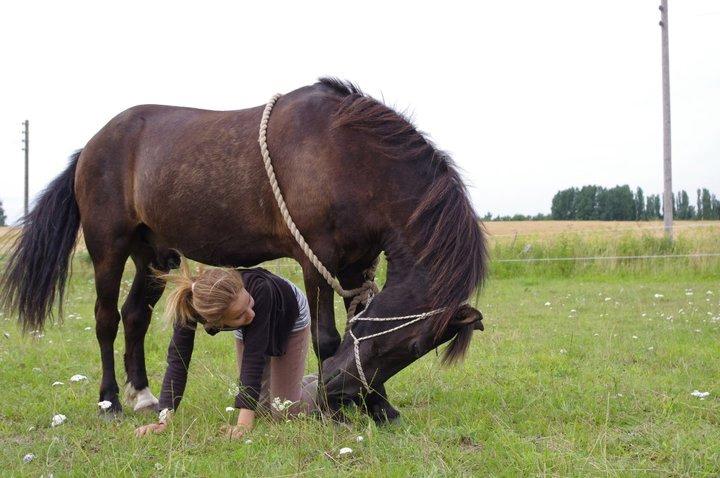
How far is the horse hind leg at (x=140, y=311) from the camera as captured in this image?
470cm

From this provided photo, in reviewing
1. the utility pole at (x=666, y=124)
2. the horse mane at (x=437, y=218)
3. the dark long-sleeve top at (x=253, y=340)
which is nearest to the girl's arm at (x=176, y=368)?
the dark long-sleeve top at (x=253, y=340)

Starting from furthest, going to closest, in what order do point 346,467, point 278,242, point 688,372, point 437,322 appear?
1. point 688,372
2. point 278,242
3. point 437,322
4. point 346,467

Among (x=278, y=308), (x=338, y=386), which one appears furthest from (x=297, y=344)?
(x=338, y=386)

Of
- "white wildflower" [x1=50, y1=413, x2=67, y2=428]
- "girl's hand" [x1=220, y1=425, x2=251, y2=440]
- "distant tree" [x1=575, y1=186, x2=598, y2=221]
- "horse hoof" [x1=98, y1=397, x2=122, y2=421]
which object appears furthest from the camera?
"distant tree" [x1=575, y1=186, x2=598, y2=221]

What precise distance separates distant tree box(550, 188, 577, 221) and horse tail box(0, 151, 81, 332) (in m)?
29.4

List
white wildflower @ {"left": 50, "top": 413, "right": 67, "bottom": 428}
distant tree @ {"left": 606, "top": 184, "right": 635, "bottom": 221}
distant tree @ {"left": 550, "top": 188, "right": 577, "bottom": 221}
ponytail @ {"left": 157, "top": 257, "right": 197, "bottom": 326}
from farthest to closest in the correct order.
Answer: distant tree @ {"left": 550, "top": 188, "right": 577, "bottom": 221} → distant tree @ {"left": 606, "top": 184, "right": 635, "bottom": 221} → white wildflower @ {"left": 50, "top": 413, "right": 67, "bottom": 428} → ponytail @ {"left": 157, "top": 257, "right": 197, "bottom": 326}

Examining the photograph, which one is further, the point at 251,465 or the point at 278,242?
the point at 278,242

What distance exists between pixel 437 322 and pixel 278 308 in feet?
3.16

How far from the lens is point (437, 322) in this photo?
3.49 meters

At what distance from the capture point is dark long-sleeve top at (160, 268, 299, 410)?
3.66 meters

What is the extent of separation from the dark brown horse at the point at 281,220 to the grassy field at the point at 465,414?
42 cm

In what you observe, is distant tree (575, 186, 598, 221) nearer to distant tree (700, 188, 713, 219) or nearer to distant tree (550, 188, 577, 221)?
distant tree (550, 188, 577, 221)

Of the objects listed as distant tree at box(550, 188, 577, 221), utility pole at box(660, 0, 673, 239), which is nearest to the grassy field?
utility pole at box(660, 0, 673, 239)

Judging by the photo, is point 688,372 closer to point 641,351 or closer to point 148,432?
point 641,351
